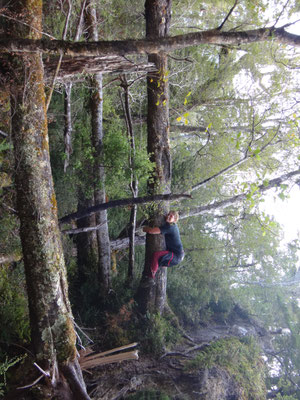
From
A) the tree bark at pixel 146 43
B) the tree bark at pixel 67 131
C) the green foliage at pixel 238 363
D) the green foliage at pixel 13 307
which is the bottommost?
the green foliage at pixel 238 363

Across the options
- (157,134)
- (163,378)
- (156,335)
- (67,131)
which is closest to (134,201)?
(157,134)

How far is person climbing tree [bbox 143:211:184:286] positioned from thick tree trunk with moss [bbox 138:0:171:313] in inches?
16.2

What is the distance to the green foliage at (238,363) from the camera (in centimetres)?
791

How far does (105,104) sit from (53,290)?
6255 mm

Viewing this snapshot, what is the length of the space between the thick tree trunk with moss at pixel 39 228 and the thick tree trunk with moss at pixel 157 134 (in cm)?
355

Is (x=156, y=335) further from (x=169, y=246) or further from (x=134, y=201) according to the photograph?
(x=134, y=201)

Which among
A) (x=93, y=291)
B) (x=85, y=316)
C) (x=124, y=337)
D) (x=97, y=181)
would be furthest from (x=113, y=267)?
(x=97, y=181)

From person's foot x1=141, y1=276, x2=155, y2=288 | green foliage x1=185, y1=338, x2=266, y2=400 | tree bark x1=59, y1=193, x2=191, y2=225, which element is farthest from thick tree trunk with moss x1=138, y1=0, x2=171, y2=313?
green foliage x1=185, y1=338, x2=266, y2=400

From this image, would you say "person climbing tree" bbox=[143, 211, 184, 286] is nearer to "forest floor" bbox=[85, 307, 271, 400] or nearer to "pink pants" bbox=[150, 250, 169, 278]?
"pink pants" bbox=[150, 250, 169, 278]

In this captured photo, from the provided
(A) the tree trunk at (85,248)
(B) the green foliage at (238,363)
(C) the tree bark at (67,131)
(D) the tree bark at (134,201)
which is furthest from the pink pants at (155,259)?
(C) the tree bark at (67,131)

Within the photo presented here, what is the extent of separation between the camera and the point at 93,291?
30.5 ft

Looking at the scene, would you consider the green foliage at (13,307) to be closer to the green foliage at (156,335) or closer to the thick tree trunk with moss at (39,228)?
the thick tree trunk with moss at (39,228)

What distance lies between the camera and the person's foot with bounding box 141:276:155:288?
8.85 m

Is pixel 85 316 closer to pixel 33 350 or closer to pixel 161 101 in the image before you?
pixel 33 350
